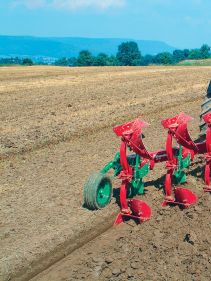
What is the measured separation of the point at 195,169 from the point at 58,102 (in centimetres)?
798

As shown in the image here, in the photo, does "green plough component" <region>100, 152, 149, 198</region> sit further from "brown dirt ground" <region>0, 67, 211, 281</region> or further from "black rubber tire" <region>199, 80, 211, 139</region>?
"black rubber tire" <region>199, 80, 211, 139</region>

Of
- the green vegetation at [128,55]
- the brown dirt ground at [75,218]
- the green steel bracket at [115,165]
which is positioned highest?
the green vegetation at [128,55]

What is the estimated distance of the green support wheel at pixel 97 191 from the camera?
5.59m

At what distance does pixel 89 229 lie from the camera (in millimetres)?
5465

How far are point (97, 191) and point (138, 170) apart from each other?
0.55 m

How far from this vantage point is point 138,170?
18.8 feet

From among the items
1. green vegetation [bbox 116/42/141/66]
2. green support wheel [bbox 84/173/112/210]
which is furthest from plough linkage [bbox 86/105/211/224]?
green vegetation [bbox 116/42/141/66]

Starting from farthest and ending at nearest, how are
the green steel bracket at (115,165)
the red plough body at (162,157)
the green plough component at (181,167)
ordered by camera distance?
1. the green plough component at (181,167)
2. the green steel bracket at (115,165)
3. the red plough body at (162,157)

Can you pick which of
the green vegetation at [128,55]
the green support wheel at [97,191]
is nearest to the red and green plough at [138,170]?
the green support wheel at [97,191]

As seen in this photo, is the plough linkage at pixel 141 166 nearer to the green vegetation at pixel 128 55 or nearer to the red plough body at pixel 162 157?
the red plough body at pixel 162 157

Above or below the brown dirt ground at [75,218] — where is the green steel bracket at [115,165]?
above

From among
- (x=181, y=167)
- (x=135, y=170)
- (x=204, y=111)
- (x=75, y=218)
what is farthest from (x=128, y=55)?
(x=75, y=218)

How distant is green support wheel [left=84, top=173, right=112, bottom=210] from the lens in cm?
559

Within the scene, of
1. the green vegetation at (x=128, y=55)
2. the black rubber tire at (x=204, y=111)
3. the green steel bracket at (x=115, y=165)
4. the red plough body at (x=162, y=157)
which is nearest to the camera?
the red plough body at (x=162, y=157)
